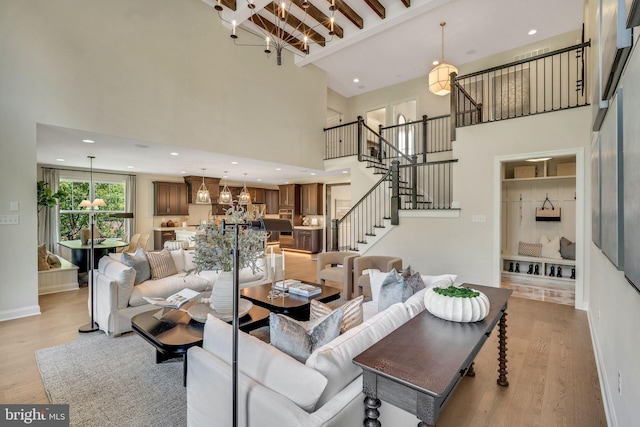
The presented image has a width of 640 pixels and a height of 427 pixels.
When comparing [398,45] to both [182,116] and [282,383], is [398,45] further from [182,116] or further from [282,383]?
[282,383]

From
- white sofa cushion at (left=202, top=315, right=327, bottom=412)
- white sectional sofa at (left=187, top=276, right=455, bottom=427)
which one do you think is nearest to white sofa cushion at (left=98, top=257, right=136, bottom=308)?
white sectional sofa at (left=187, top=276, right=455, bottom=427)

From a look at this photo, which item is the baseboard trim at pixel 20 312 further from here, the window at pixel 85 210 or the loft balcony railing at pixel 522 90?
the loft balcony railing at pixel 522 90

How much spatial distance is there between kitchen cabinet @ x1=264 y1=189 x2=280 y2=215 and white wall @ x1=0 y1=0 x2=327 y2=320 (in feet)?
18.1

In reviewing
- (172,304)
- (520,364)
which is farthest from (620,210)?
(172,304)

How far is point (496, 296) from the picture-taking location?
2219 millimetres

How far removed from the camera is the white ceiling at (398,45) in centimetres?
513

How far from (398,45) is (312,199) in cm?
565

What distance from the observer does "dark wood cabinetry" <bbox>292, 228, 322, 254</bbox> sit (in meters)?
10.0

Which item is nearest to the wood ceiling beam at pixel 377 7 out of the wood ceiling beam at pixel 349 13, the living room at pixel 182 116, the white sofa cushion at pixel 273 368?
the wood ceiling beam at pixel 349 13

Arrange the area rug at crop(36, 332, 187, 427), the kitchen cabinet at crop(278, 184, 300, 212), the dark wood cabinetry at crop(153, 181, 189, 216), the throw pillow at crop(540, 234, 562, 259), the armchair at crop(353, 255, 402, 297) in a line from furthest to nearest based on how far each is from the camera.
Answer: the kitchen cabinet at crop(278, 184, 300, 212), the dark wood cabinetry at crop(153, 181, 189, 216), the throw pillow at crop(540, 234, 562, 259), the armchair at crop(353, 255, 402, 297), the area rug at crop(36, 332, 187, 427)

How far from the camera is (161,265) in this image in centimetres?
407

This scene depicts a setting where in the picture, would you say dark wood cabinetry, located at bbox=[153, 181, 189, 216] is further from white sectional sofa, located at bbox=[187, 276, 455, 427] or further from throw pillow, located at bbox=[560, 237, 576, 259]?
throw pillow, located at bbox=[560, 237, 576, 259]

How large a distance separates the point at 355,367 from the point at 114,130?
4712 millimetres

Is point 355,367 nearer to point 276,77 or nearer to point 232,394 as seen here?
point 232,394
